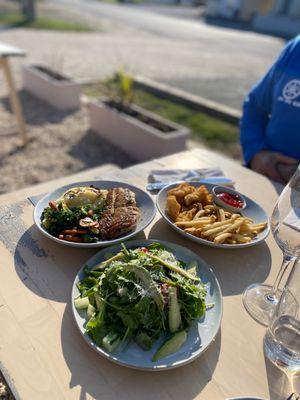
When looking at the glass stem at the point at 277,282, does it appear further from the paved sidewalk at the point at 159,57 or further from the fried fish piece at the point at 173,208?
the paved sidewalk at the point at 159,57

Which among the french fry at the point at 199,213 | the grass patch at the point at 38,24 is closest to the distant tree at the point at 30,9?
the grass patch at the point at 38,24

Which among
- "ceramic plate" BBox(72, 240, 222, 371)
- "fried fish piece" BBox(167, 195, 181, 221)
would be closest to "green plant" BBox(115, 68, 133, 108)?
"fried fish piece" BBox(167, 195, 181, 221)

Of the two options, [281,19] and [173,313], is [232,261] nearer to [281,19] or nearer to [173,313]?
[173,313]

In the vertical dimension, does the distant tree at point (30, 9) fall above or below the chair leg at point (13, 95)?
above

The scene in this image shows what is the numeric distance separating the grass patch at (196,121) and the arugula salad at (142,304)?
13.7 feet

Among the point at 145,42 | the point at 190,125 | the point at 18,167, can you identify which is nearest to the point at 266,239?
the point at 18,167

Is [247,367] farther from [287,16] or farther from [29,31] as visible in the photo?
[287,16]

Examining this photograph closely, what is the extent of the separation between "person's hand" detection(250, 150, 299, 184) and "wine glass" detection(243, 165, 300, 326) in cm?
131

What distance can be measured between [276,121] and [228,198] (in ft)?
3.43

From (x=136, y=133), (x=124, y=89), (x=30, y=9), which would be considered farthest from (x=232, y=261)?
(x=30, y=9)

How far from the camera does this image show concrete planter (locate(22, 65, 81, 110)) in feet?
20.6

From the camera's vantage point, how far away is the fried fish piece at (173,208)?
5.40 feet

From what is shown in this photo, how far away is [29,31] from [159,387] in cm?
1508

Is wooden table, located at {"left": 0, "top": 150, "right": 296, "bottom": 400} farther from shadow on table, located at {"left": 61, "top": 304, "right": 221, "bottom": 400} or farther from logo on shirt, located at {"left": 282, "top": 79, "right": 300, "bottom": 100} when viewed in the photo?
logo on shirt, located at {"left": 282, "top": 79, "right": 300, "bottom": 100}
